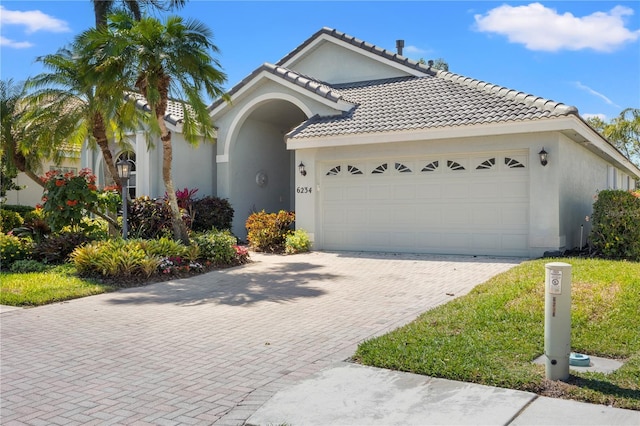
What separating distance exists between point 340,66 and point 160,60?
9.21m

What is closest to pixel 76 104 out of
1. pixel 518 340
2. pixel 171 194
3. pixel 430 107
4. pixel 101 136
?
pixel 101 136

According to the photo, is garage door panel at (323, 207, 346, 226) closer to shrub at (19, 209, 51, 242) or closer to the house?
the house

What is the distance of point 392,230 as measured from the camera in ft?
47.0

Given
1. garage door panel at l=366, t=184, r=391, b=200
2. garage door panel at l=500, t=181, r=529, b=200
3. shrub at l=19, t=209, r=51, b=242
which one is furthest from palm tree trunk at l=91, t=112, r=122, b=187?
garage door panel at l=500, t=181, r=529, b=200

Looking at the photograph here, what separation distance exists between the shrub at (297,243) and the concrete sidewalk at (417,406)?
Answer: 9.76 m

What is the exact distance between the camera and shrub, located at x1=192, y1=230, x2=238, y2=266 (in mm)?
12320

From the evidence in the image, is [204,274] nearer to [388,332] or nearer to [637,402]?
[388,332]

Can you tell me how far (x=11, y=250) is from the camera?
1245 cm

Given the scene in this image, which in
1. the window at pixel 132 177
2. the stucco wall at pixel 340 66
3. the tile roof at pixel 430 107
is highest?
the stucco wall at pixel 340 66

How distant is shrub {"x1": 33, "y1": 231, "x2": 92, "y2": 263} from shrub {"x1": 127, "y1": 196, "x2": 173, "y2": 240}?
2411 millimetres

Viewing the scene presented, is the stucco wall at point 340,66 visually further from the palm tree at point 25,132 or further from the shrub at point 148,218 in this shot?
the palm tree at point 25,132

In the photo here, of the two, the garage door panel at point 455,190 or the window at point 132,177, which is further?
the window at point 132,177

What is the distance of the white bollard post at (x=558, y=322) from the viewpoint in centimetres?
465

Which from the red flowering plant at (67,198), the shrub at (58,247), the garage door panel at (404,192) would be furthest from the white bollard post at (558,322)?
the red flowering plant at (67,198)
